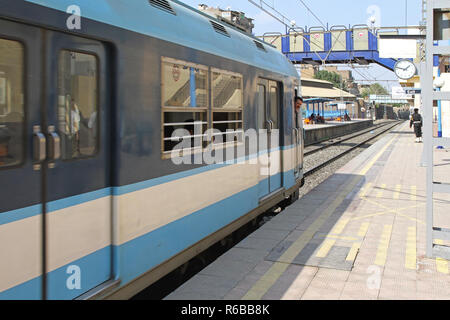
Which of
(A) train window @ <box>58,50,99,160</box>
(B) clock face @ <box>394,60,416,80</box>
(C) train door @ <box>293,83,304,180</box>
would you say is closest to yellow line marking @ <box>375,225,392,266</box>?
(C) train door @ <box>293,83,304,180</box>

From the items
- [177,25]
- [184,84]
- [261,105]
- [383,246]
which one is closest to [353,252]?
[383,246]

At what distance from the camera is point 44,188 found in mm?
3230

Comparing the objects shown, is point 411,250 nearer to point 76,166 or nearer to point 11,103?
point 76,166

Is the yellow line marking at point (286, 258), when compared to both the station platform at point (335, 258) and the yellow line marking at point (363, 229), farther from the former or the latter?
the yellow line marking at point (363, 229)

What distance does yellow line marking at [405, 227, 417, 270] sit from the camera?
5945 mm

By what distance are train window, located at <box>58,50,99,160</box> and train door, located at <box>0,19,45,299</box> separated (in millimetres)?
256

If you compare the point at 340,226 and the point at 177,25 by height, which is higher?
the point at 177,25

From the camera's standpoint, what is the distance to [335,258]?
614cm

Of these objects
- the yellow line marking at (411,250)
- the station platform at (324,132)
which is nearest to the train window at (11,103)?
the yellow line marking at (411,250)

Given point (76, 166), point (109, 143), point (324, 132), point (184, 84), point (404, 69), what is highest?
point (404, 69)

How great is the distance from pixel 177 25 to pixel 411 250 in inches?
163

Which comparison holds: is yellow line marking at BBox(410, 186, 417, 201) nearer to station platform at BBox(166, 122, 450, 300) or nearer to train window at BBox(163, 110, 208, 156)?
station platform at BBox(166, 122, 450, 300)
